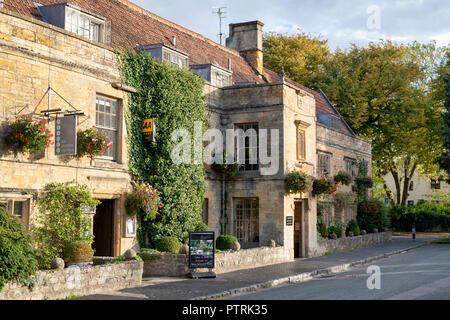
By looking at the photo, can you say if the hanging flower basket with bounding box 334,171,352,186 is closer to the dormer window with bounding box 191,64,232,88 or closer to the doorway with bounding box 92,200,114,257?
the dormer window with bounding box 191,64,232,88

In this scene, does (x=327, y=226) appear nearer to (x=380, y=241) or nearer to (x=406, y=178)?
(x=380, y=241)

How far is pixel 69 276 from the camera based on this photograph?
1262cm

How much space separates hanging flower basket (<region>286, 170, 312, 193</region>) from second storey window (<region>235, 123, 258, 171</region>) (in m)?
1.66

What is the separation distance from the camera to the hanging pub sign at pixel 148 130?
18.4 metres

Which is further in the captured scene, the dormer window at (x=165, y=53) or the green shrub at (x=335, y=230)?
the green shrub at (x=335, y=230)

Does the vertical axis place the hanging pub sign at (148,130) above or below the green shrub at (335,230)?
above

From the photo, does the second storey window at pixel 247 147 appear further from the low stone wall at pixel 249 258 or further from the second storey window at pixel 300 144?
the low stone wall at pixel 249 258

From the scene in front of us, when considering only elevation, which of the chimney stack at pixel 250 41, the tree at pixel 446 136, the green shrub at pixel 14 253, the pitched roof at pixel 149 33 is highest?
the chimney stack at pixel 250 41

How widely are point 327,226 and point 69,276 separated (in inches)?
797

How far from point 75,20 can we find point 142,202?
6.22 metres

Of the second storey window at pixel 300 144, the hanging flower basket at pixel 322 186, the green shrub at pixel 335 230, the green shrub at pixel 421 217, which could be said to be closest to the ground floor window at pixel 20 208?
the second storey window at pixel 300 144

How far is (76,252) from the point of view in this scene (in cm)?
1442

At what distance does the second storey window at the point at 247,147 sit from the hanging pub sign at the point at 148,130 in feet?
19.7

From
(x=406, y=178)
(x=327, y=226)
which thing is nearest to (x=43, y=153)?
(x=327, y=226)
